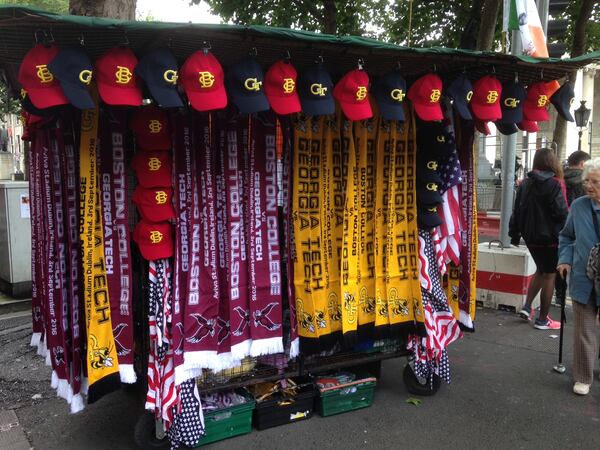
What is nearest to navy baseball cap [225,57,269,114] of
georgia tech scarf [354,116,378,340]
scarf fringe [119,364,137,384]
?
georgia tech scarf [354,116,378,340]

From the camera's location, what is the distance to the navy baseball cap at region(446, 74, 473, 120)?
3385mm

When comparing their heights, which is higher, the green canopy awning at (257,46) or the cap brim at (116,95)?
the green canopy awning at (257,46)

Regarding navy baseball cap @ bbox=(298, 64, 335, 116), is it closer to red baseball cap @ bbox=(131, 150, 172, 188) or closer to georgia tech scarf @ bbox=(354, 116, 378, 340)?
georgia tech scarf @ bbox=(354, 116, 378, 340)

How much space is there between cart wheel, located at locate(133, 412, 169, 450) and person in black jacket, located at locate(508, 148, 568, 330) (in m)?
4.36

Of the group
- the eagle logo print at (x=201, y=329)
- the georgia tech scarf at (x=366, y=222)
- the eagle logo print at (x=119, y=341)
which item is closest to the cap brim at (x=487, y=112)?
the georgia tech scarf at (x=366, y=222)

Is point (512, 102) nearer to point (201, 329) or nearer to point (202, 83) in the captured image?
point (202, 83)

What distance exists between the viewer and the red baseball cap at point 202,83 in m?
2.64

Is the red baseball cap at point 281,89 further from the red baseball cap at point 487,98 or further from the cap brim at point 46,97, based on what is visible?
the red baseball cap at point 487,98

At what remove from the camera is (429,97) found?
3.29 meters

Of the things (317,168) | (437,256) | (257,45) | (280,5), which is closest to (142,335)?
(317,168)

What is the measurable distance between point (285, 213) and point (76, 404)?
5.85 ft

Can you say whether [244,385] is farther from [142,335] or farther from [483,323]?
[483,323]

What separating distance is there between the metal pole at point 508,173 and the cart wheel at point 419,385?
130 inches

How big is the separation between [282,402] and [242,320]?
2.47 ft
